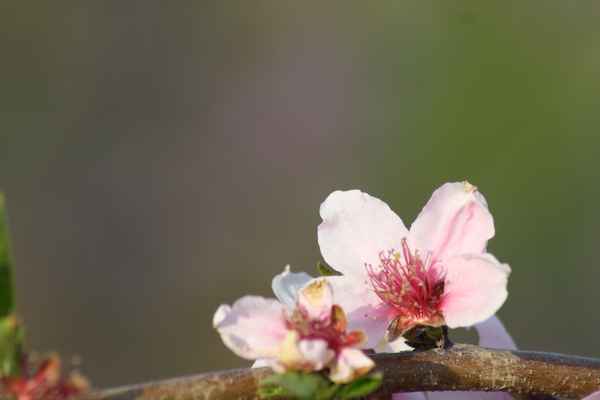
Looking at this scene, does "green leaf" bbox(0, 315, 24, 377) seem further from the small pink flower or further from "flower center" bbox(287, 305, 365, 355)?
"flower center" bbox(287, 305, 365, 355)

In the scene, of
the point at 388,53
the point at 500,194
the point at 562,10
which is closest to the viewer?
the point at 500,194

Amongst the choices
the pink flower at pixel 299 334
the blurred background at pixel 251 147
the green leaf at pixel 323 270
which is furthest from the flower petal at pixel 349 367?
the blurred background at pixel 251 147

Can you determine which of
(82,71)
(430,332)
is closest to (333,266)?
(430,332)

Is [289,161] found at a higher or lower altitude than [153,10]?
lower

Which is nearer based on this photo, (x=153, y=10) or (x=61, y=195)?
(x=61, y=195)

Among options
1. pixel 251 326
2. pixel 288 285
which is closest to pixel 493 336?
pixel 288 285

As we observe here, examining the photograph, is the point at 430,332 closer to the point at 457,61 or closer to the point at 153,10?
the point at 457,61

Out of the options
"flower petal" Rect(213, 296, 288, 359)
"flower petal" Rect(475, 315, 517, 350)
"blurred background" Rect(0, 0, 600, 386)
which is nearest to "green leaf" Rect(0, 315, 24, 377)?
"flower petal" Rect(213, 296, 288, 359)

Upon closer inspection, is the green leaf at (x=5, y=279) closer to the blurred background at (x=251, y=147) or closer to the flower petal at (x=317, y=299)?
the flower petal at (x=317, y=299)
